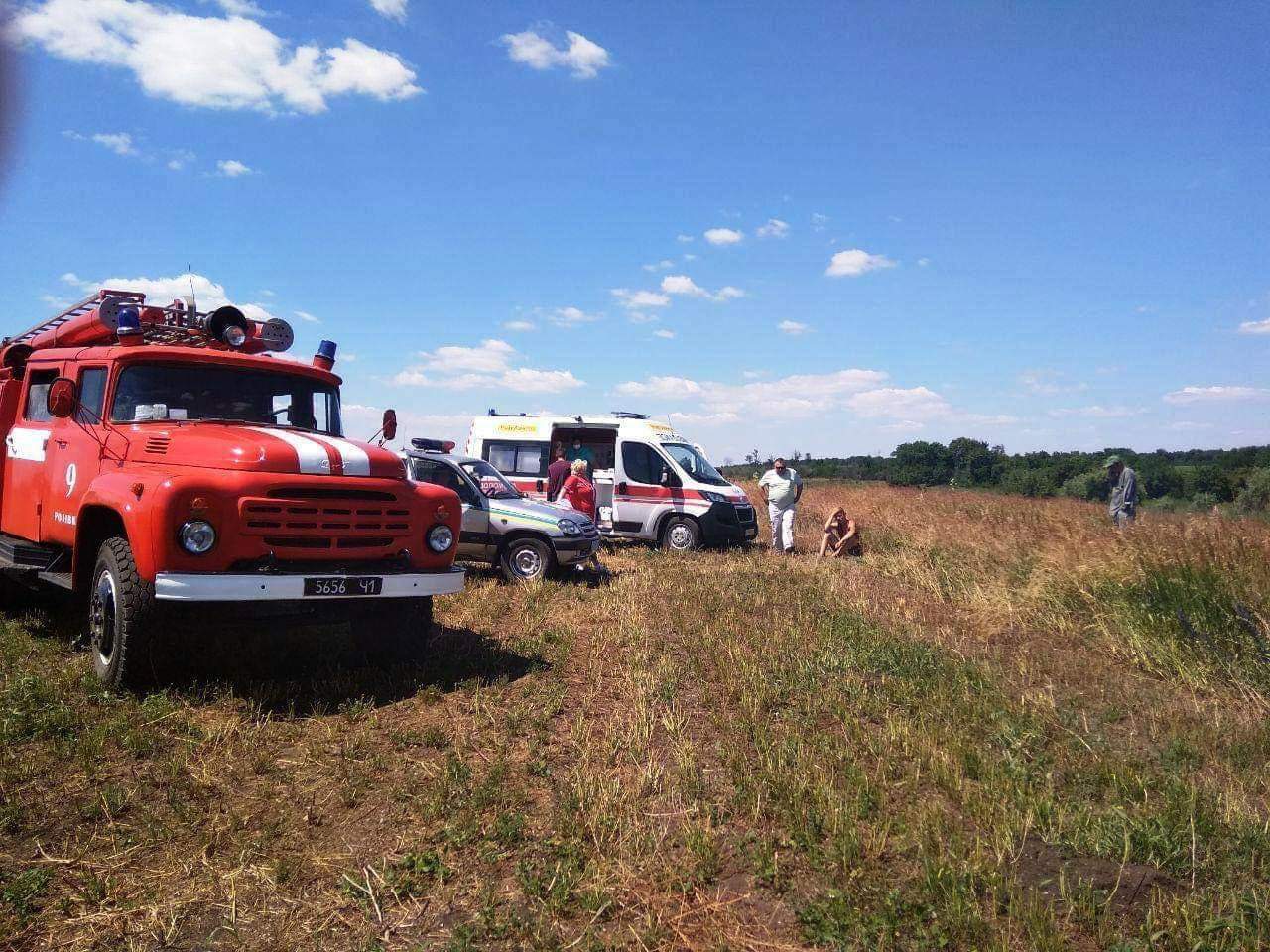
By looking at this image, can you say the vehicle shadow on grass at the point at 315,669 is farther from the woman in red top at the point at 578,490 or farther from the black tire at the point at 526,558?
the woman in red top at the point at 578,490

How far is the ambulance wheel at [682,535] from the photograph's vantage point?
14461 mm

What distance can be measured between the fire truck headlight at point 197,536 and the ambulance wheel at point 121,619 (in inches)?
16.6

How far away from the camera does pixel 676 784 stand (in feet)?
14.1

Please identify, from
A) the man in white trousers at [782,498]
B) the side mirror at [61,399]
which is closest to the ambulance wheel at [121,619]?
the side mirror at [61,399]

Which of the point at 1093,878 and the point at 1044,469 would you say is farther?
the point at 1044,469

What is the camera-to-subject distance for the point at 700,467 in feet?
49.1

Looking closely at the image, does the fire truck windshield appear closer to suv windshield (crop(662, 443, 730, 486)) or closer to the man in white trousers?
suv windshield (crop(662, 443, 730, 486))

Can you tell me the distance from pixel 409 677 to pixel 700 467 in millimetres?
9383

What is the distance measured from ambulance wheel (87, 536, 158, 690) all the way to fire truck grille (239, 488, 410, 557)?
788mm

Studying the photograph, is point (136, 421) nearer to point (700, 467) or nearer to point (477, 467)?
point (477, 467)

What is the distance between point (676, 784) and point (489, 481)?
780cm

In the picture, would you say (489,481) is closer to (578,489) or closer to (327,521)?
(578,489)

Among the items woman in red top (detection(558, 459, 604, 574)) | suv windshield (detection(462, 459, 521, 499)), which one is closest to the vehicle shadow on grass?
suv windshield (detection(462, 459, 521, 499))

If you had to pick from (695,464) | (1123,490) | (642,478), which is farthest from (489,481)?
(1123,490)
